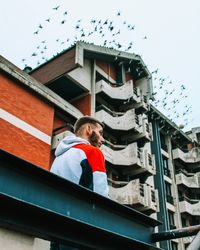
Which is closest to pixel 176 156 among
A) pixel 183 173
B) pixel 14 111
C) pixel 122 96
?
pixel 183 173

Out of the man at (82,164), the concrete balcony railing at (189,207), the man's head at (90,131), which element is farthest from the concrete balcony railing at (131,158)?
the man at (82,164)

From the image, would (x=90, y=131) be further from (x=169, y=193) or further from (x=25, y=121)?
(x=169, y=193)

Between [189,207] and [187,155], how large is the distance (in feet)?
A: 13.5

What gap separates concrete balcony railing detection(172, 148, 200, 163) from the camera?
25484mm

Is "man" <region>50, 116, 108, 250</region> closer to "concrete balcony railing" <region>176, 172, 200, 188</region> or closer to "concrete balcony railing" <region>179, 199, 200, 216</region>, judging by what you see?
"concrete balcony railing" <region>179, 199, 200, 216</region>

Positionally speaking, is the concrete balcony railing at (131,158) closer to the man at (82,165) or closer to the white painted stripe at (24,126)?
the white painted stripe at (24,126)

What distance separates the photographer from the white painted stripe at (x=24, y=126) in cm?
1234

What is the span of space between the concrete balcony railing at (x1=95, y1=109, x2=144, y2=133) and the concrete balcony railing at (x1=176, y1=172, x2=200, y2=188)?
653cm

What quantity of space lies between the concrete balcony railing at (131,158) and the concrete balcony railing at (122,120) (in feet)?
3.43

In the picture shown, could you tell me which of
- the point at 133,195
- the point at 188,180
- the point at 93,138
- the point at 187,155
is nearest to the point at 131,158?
the point at 133,195

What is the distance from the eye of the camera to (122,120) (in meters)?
18.7

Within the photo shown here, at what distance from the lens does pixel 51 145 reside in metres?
14.1

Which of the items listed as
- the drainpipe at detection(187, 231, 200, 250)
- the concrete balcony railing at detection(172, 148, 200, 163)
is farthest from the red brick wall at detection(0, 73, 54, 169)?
the concrete balcony railing at detection(172, 148, 200, 163)

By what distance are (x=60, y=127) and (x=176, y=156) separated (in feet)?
42.9
